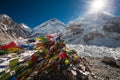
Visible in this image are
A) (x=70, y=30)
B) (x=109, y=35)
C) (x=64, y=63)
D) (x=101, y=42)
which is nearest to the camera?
(x=64, y=63)

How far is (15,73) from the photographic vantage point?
332 inches

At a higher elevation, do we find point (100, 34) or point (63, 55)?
point (100, 34)

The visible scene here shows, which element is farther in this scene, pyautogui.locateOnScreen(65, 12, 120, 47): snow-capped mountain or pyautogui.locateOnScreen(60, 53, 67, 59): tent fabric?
pyautogui.locateOnScreen(65, 12, 120, 47): snow-capped mountain

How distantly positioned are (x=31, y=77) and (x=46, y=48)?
2228mm

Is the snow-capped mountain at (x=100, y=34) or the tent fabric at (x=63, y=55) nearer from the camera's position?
Result: the tent fabric at (x=63, y=55)

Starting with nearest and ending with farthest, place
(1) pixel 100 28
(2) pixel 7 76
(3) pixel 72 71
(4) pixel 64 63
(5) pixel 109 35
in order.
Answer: (2) pixel 7 76 → (3) pixel 72 71 → (4) pixel 64 63 → (5) pixel 109 35 → (1) pixel 100 28

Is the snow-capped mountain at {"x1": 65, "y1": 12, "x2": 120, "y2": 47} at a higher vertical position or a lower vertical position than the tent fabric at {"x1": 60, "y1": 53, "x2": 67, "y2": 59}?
higher

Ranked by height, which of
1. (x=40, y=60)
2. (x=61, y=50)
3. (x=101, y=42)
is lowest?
(x=40, y=60)

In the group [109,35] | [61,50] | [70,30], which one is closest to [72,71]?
[61,50]

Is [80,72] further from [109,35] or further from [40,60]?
[109,35]

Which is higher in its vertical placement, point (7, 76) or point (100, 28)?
point (100, 28)

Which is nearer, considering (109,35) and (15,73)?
(15,73)

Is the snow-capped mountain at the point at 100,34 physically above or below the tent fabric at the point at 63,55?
above

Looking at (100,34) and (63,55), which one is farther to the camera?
(100,34)
